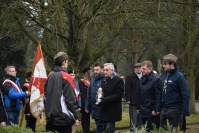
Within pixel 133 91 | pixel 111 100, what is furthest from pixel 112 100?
pixel 133 91

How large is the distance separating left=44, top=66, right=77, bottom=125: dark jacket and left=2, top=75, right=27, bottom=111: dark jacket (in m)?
2.67

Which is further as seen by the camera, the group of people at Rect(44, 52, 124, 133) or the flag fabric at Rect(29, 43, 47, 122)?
the flag fabric at Rect(29, 43, 47, 122)

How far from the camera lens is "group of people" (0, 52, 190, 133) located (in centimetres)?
671

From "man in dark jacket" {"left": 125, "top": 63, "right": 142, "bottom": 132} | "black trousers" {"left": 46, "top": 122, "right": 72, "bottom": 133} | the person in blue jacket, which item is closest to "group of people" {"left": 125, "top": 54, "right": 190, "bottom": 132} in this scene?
"black trousers" {"left": 46, "top": 122, "right": 72, "bottom": 133}

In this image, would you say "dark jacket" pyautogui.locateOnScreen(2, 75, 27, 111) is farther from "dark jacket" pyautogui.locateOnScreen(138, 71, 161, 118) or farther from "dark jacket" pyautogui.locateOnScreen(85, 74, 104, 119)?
"dark jacket" pyautogui.locateOnScreen(138, 71, 161, 118)

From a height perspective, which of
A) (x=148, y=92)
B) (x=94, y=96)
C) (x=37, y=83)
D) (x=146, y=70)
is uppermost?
(x=146, y=70)

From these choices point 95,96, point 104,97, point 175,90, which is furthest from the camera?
point 95,96

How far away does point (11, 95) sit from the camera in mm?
9336

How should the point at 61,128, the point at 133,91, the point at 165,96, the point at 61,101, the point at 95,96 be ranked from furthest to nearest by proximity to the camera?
the point at 133,91
the point at 95,96
the point at 165,96
the point at 61,128
the point at 61,101

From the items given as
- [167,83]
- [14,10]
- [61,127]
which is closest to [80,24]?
[14,10]

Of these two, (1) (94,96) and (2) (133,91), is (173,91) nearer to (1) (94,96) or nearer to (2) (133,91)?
(1) (94,96)

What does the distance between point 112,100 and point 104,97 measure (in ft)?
0.73

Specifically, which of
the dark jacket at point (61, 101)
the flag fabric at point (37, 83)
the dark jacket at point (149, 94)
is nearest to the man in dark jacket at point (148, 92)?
the dark jacket at point (149, 94)

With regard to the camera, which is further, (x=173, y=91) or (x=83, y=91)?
(x=83, y=91)
